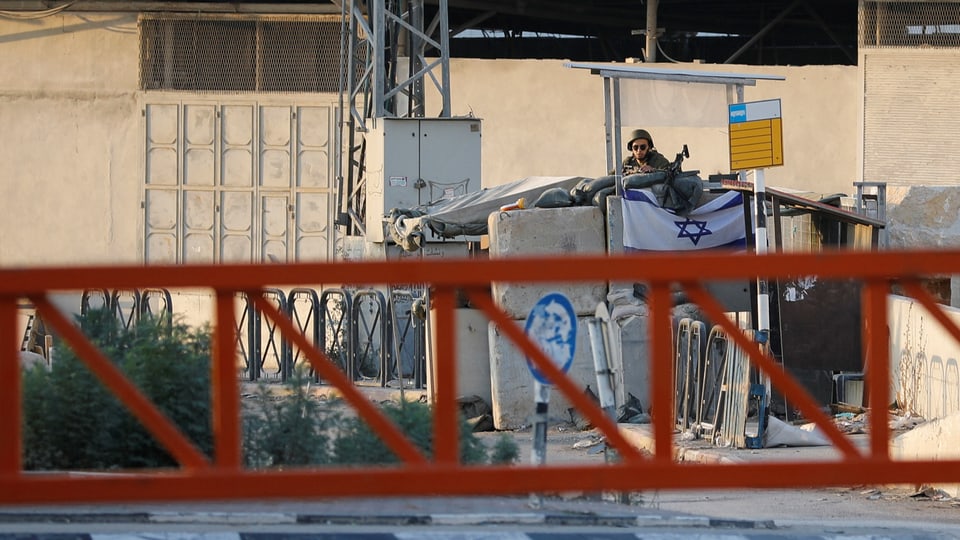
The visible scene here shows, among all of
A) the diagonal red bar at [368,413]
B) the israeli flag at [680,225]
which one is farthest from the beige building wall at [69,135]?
the diagonal red bar at [368,413]

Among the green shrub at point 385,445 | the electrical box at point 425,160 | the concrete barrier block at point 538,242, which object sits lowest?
the green shrub at point 385,445

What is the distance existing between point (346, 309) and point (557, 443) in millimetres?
5133

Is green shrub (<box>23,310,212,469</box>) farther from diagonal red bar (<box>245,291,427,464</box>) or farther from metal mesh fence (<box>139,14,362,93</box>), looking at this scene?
metal mesh fence (<box>139,14,362,93</box>)

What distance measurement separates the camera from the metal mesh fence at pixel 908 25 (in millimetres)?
25250

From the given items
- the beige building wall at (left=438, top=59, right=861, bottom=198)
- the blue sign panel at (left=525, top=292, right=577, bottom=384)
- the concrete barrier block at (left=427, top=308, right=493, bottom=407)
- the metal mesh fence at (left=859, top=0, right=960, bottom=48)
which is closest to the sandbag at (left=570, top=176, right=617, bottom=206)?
the concrete barrier block at (left=427, top=308, right=493, bottom=407)

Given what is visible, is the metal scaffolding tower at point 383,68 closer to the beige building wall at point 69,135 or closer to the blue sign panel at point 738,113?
the beige building wall at point 69,135

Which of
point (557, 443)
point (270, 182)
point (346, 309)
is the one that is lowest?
point (557, 443)

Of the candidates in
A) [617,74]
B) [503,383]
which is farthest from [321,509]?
[617,74]

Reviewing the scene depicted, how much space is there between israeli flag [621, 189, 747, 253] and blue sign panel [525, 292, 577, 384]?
7151mm

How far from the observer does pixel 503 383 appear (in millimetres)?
12859

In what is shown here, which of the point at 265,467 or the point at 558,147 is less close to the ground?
the point at 558,147

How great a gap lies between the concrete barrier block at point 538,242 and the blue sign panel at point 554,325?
6681mm

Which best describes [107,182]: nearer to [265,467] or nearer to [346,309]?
[346,309]

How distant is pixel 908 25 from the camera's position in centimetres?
2531
